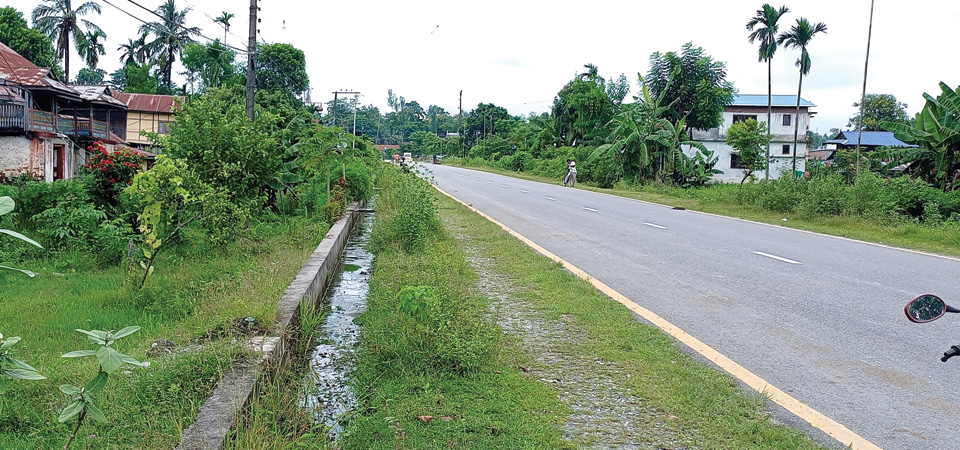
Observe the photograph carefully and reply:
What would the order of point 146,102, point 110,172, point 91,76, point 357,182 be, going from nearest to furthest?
point 110,172
point 357,182
point 146,102
point 91,76

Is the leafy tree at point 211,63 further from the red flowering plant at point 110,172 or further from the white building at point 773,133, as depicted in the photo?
the red flowering plant at point 110,172

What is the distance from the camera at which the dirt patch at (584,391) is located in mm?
3807

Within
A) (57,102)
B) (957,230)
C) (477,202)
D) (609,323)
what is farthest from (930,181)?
(57,102)

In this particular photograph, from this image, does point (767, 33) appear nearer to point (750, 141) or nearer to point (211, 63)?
point (750, 141)

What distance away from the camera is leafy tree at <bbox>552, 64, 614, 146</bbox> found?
1777 inches

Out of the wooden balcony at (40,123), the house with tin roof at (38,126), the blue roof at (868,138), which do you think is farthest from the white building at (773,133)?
the house with tin roof at (38,126)

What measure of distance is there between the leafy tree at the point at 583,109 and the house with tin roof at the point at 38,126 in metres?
27.0

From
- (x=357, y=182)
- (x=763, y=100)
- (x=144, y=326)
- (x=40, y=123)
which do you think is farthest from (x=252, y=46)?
(x=763, y=100)

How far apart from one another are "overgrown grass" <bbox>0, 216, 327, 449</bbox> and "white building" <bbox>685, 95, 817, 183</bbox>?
4251 centimetres

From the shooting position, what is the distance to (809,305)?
7098 mm

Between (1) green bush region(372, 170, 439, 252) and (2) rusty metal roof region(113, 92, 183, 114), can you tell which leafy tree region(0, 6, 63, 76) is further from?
(1) green bush region(372, 170, 439, 252)

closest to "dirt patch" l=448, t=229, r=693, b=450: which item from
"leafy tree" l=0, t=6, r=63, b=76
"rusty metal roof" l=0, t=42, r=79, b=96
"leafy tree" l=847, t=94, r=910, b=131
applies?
"rusty metal roof" l=0, t=42, r=79, b=96

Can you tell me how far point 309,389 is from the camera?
4.70m

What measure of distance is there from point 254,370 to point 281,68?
5298cm
